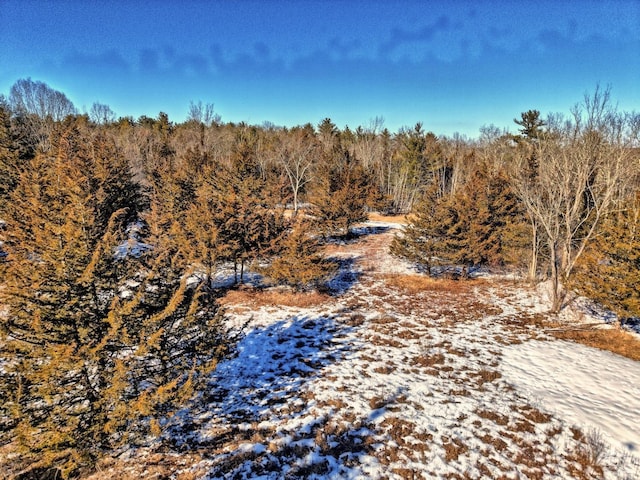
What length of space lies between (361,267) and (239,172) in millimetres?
18667

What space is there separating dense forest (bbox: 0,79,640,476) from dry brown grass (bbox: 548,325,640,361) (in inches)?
58.8

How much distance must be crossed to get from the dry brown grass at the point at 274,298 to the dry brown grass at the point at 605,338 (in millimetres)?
11639

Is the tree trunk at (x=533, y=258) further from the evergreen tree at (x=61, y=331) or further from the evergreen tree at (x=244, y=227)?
the evergreen tree at (x=61, y=331)

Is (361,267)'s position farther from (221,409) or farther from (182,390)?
(182,390)

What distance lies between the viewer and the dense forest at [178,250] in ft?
20.0

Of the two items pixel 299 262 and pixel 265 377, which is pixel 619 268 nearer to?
pixel 299 262

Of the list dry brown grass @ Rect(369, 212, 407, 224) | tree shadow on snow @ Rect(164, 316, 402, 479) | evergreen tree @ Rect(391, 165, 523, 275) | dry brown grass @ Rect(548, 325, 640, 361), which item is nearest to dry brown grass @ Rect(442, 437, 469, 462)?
tree shadow on snow @ Rect(164, 316, 402, 479)

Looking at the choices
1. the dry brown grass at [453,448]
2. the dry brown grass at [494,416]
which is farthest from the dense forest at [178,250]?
the dry brown grass at [494,416]

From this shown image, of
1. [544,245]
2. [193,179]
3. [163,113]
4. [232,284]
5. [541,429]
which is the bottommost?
[541,429]

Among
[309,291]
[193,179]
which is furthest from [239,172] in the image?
[309,291]

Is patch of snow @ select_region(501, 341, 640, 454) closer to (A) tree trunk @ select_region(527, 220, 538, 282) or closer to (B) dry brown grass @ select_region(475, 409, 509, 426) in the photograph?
(B) dry brown grass @ select_region(475, 409, 509, 426)

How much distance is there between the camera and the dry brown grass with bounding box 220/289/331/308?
59.3 feet

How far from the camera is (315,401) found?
981 centimetres

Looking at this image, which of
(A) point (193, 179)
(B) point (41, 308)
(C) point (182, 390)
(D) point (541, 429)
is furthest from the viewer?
(A) point (193, 179)
